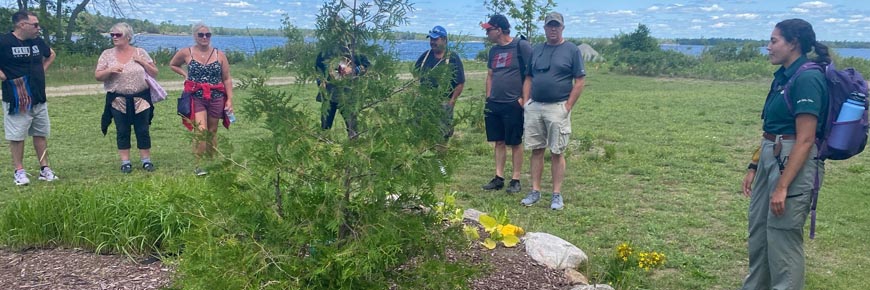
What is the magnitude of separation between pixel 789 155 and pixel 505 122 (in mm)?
3288

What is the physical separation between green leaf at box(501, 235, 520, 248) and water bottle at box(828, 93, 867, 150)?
179 cm

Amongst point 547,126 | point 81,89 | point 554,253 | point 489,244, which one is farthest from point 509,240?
point 81,89

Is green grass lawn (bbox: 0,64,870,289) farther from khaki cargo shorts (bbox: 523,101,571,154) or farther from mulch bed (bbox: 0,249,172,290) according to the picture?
mulch bed (bbox: 0,249,172,290)

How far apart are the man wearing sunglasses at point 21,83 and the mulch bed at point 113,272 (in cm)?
264

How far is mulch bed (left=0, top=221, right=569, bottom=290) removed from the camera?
12.5 feet

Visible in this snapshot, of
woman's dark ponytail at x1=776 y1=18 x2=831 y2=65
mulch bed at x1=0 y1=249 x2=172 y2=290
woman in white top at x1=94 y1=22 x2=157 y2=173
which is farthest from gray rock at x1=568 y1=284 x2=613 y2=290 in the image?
woman in white top at x1=94 y1=22 x2=157 y2=173

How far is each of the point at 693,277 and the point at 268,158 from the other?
293 cm

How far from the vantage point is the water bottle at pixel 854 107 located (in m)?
3.52

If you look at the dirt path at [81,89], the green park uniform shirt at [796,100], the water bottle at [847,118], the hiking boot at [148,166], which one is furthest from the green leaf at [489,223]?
the dirt path at [81,89]

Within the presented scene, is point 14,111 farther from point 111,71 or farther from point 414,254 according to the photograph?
point 414,254

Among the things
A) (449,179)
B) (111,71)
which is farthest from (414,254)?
(111,71)

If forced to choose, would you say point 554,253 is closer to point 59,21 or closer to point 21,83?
point 21,83

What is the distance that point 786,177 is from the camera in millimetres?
3645

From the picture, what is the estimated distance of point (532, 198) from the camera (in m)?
6.43
